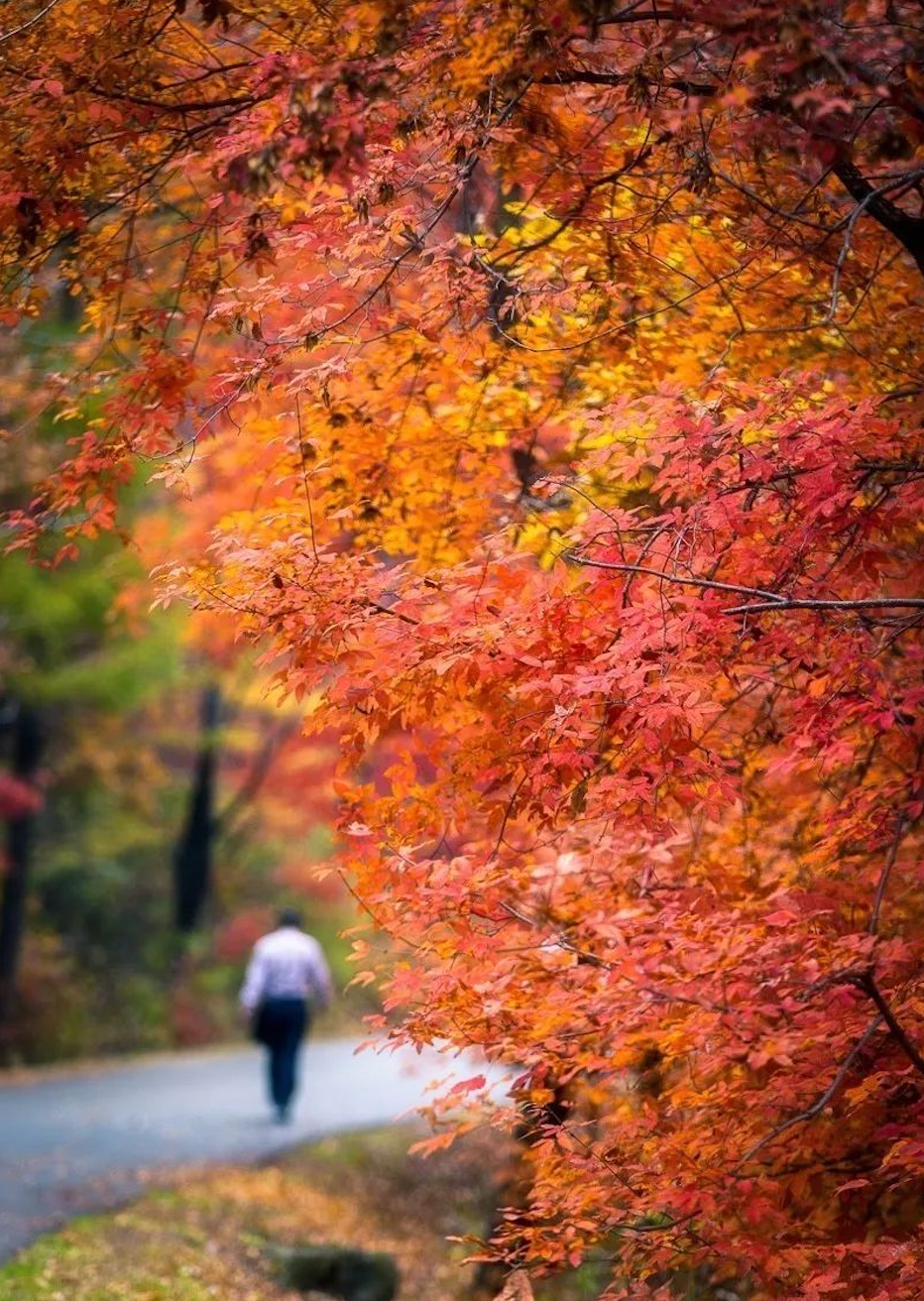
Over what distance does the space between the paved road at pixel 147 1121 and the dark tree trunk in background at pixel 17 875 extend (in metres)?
2.16

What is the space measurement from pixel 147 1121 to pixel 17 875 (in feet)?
22.1

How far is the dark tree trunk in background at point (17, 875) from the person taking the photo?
64.4 ft

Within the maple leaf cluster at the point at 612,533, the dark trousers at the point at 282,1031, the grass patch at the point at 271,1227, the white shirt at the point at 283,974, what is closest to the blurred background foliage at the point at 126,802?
the white shirt at the point at 283,974

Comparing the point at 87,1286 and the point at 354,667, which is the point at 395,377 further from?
the point at 87,1286

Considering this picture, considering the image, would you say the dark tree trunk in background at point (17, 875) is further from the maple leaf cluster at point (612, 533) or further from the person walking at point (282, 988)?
the maple leaf cluster at point (612, 533)

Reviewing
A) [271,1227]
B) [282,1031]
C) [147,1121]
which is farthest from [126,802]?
[271,1227]

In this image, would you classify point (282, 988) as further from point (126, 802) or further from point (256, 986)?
point (126, 802)

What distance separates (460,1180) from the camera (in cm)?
1345

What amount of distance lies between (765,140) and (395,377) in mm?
1997

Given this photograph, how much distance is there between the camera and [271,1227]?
10438 mm

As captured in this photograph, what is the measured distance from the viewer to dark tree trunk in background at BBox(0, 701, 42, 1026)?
→ 1964cm

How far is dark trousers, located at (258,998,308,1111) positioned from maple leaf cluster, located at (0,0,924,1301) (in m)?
8.04

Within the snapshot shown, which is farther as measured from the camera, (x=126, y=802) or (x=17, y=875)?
(x=126, y=802)

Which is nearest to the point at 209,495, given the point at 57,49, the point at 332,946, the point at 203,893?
the point at 57,49
